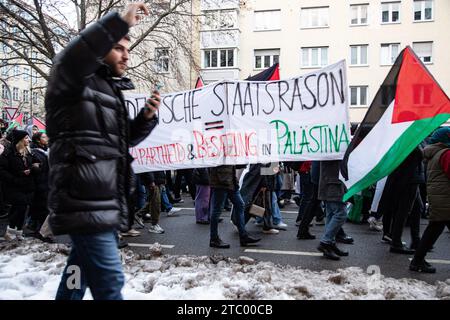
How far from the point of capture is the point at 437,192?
4535 mm

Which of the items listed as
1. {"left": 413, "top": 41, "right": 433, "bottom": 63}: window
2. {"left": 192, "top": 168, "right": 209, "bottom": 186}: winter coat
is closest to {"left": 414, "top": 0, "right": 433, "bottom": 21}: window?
{"left": 413, "top": 41, "right": 433, "bottom": 63}: window

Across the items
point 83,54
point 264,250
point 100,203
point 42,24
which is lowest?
point 264,250

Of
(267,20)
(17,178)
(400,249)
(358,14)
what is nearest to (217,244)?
(400,249)

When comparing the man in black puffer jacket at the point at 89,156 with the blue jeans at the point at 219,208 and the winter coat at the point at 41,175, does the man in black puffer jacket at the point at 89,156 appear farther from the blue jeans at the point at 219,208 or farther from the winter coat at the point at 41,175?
the winter coat at the point at 41,175

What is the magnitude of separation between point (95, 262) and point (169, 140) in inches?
161

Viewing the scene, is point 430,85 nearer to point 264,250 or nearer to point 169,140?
point 264,250

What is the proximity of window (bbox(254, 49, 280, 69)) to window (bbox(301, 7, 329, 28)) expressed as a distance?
283 centimetres

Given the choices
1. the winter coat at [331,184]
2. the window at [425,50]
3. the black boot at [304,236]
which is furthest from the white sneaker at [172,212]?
the window at [425,50]

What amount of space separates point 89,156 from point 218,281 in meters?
2.28

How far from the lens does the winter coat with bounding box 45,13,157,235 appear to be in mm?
2135

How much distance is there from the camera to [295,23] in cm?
3109

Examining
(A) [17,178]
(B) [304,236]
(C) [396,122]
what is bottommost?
(B) [304,236]

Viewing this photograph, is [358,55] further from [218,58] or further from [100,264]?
[100,264]
